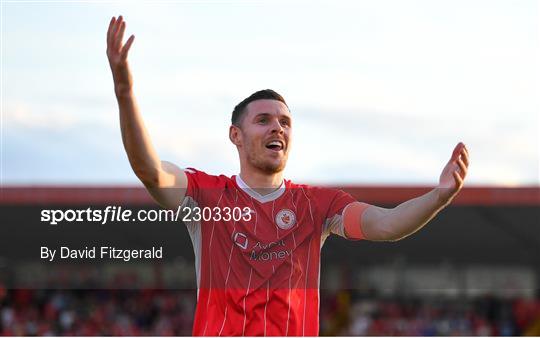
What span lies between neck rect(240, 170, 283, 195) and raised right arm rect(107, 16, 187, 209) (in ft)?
1.59

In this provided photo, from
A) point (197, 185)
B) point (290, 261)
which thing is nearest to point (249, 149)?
point (197, 185)

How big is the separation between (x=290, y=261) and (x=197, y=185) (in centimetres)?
69

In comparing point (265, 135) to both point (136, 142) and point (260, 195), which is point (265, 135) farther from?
point (136, 142)

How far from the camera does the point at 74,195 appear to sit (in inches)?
699

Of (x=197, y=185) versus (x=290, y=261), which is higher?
(x=197, y=185)

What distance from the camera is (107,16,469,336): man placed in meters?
4.70

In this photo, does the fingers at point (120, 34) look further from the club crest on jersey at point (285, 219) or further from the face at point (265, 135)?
the club crest on jersey at point (285, 219)

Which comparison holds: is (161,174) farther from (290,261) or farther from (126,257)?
(126,257)

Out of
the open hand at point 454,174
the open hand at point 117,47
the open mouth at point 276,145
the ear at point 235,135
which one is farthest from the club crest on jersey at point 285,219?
the open hand at point 117,47

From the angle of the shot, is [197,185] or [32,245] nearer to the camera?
[197,185]

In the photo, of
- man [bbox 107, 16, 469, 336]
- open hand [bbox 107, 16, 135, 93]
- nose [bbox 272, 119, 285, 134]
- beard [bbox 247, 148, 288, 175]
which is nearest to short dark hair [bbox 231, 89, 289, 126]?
man [bbox 107, 16, 469, 336]

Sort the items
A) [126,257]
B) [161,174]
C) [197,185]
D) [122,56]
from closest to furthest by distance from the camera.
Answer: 1. [122,56]
2. [161,174]
3. [197,185]
4. [126,257]

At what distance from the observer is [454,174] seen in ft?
15.2

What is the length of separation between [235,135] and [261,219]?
0.55 metres
